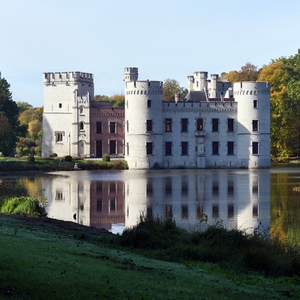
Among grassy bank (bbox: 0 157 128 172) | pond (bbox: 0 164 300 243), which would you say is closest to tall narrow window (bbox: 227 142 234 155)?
grassy bank (bbox: 0 157 128 172)

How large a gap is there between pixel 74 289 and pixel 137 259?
8.64 feet

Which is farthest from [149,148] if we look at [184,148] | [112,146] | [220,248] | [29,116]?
[29,116]

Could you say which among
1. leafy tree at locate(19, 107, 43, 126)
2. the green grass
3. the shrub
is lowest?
the green grass

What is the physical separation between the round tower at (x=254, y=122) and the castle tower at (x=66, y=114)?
12203mm

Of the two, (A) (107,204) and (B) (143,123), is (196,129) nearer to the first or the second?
(B) (143,123)

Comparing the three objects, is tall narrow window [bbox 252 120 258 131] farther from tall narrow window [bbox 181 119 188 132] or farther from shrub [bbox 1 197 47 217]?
shrub [bbox 1 197 47 217]

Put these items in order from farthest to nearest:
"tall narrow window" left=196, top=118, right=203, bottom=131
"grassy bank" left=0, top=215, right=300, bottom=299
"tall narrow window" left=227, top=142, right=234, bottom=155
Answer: "tall narrow window" left=196, top=118, right=203, bottom=131
"tall narrow window" left=227, top=142, right=234, bottom=155
"grassy bank" left=0, top=215, right=300, bottom=299

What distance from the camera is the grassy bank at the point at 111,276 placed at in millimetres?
7141

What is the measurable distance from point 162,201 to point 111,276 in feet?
51.0

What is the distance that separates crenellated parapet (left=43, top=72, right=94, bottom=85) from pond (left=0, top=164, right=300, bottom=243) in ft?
72.9

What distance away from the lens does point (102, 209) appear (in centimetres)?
2172

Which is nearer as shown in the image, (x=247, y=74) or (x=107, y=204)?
(x=107, y=204)

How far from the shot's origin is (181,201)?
77.0ft

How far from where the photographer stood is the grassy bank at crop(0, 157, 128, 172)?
4275 cm
